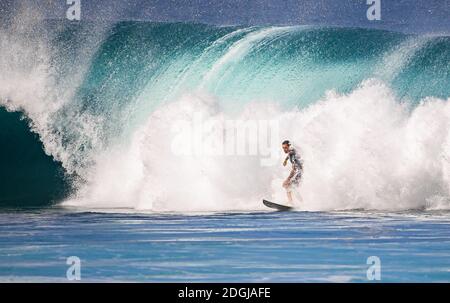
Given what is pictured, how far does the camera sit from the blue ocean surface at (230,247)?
8023mm

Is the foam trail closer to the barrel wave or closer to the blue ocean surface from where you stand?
the barrel wave

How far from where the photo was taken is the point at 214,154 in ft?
51.4

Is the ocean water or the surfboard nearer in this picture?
the ocean water

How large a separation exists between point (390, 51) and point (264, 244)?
16.0 metres

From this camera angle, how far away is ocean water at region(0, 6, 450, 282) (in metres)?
9.09

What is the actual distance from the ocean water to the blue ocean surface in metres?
0.03

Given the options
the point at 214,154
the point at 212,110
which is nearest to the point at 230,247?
the point at 214,154

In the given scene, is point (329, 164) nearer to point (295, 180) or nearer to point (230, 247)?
point (295, 180)

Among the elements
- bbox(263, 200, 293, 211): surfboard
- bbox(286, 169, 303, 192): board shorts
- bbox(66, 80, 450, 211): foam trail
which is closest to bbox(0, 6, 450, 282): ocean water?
bbox(66, 80, 450, 211): foam trail

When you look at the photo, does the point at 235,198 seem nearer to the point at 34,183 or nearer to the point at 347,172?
the point at 347,172

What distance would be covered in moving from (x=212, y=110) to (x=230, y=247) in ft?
22.6

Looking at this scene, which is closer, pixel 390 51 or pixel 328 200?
pixel 328 200
